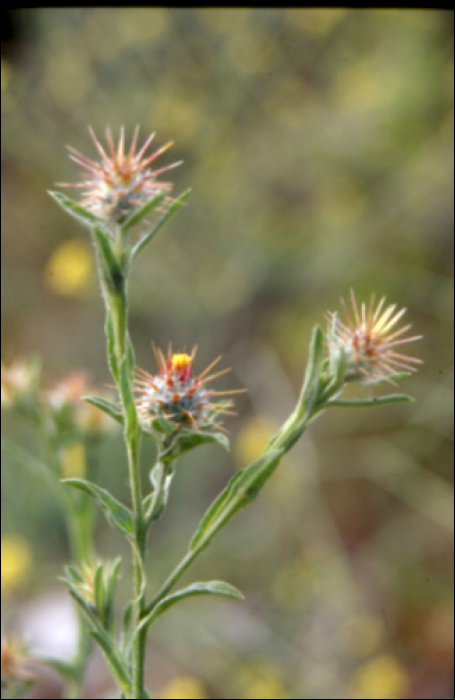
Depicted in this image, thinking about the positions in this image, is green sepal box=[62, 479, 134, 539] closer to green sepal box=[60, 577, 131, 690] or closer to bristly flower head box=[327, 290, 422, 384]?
green sepal box=[60, 577, 131, 690]

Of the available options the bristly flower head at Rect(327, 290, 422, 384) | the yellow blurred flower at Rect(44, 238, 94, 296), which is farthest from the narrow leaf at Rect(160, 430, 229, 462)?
the yellow blurred flower at Rect(44, 238, 94, 296)

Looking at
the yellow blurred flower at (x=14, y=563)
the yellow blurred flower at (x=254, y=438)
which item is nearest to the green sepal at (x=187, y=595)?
the yellow blurred flower at (x=14, y=563)

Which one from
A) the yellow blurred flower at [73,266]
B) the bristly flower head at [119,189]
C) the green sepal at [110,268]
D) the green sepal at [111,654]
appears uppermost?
the yellow blurred flower at [73,266]

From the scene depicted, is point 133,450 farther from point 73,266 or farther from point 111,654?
point 73,266

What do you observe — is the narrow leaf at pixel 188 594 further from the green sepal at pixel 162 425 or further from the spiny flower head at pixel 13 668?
the spiny flower head at pixel 13 668

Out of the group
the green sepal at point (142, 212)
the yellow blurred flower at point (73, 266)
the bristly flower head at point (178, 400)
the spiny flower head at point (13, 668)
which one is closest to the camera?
the green sepal at point (142, 212)

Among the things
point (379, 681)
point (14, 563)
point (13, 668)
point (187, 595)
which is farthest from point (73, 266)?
point (187, 595)

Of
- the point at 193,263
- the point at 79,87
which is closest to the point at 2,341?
the point at 193,263
